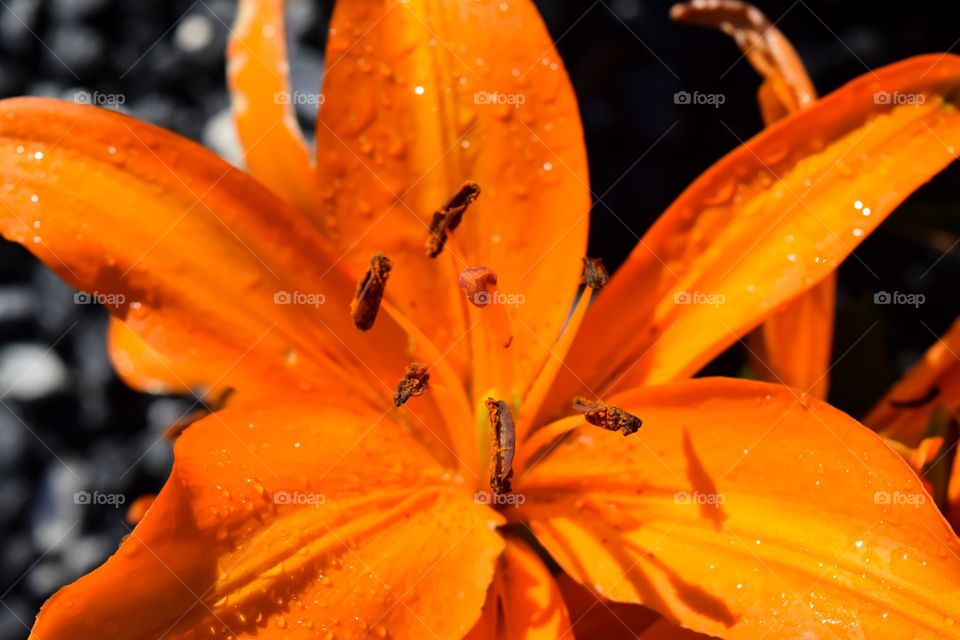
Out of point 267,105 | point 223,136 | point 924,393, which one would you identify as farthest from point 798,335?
point 223,136

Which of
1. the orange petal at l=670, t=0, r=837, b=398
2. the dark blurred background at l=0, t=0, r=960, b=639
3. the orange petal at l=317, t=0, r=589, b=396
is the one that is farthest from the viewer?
the dark blurred background at l=0, t=0, r=960, b=639

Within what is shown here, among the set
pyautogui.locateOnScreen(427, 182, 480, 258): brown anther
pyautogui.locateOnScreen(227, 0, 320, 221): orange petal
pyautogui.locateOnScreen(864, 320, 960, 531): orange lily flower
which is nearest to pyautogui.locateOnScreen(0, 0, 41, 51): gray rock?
pyautogui.locateOnScreen(227, 0, 320, 221): orange petal

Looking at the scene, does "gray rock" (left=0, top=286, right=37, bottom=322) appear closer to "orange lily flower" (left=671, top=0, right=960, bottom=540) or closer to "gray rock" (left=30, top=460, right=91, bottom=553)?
"gray rock" (left=30, top=460, right=91, bottom=553)

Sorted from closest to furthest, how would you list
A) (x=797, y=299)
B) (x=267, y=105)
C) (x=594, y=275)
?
(x=594, y=275), (x=797, y=299), (x=267, y=105)

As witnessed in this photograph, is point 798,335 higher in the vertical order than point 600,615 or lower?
higher

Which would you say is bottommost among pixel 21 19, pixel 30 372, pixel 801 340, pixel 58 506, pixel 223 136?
pixel 58 506

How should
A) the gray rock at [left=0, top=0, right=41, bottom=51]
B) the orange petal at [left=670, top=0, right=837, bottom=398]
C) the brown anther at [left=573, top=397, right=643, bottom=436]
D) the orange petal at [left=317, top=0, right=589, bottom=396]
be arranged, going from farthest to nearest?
the gray rock at [left=0, top=0, right=41, bottom=51]
the orange petal at [left=670, top=0, right=837, bottom=398]
the orange petal at [left=317, top=0, right=589, bottom=396]
the brown anther at [left=573, top=397, right=643, bottom=436]

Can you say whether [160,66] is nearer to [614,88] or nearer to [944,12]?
[614,88]

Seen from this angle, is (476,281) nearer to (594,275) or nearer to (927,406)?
(594,275)

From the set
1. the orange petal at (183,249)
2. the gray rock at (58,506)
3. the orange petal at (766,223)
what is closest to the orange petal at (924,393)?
the orange petal at (766,223)
